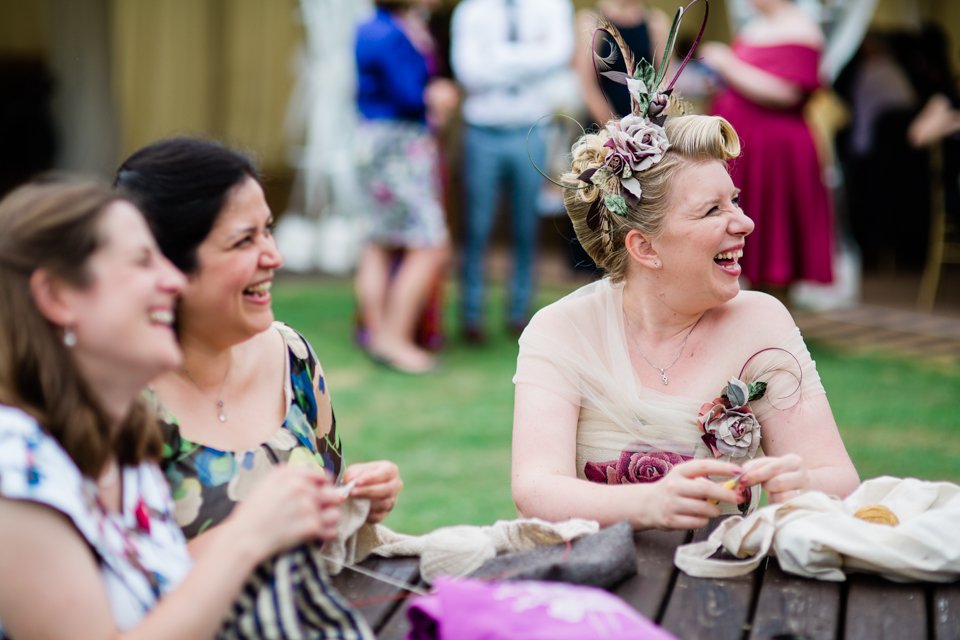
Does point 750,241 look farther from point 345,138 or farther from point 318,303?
point 345,138

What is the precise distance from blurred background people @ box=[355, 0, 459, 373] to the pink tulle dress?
171cm

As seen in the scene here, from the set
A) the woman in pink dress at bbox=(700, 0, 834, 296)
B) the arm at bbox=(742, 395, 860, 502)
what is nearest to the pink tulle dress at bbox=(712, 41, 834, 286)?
the woman in pink dress at bbox=(700, 0, 834, 296)

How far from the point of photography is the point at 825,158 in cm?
823

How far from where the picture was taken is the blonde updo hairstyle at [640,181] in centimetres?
269

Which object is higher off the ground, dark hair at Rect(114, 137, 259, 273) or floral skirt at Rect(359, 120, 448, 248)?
dark hair at Rect(114, 137, 259, 273)

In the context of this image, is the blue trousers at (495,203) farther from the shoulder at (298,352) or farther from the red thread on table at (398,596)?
the red thread on table at (398,596)

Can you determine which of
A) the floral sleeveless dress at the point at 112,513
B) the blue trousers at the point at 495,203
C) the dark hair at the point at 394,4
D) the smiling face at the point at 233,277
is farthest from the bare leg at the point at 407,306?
the floral sleeveless dress at the point at 112,513

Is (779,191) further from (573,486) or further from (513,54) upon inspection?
(573,486)

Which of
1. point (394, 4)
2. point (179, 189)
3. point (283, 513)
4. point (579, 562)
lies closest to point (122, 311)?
point (283, 513)

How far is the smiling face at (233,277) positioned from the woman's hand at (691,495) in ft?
2.66

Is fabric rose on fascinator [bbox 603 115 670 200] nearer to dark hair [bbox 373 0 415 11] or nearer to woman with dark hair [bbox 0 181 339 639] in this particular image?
woman with dark hair [bbox 0 181 339 639]

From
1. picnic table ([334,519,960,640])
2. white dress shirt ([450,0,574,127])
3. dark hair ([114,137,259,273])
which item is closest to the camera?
picnic table ([334,519,960,640])

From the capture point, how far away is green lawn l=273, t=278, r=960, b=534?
15.9 feet

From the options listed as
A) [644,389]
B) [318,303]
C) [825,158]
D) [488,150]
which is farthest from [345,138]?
[644,389]
